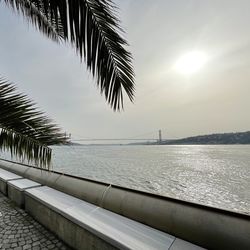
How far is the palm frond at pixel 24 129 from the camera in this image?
1742 mm

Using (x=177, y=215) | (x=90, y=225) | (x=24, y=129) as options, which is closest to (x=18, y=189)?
(x=90, y=225)

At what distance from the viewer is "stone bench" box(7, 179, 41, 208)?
12.8 ft

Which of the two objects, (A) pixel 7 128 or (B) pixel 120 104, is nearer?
(B) pixel 120 104

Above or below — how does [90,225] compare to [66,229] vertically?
above

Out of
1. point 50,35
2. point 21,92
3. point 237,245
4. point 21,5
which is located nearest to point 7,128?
point 21,92

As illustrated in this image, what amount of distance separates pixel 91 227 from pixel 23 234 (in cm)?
136

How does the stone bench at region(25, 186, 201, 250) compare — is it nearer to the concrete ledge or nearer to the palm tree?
the concrete ledge

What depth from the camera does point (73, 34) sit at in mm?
1469

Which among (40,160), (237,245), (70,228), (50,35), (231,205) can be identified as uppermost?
(50,35)

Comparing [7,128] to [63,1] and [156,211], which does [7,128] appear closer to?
[63,1]

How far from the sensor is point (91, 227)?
2.26m

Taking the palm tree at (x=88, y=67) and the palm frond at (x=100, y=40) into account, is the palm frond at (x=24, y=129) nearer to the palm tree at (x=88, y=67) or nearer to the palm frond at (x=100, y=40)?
the palm tree at (x=88, y=67)

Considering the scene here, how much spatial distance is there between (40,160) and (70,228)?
1149 mm

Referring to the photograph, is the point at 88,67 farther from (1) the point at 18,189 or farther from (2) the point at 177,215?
(1) the point at 18,189
